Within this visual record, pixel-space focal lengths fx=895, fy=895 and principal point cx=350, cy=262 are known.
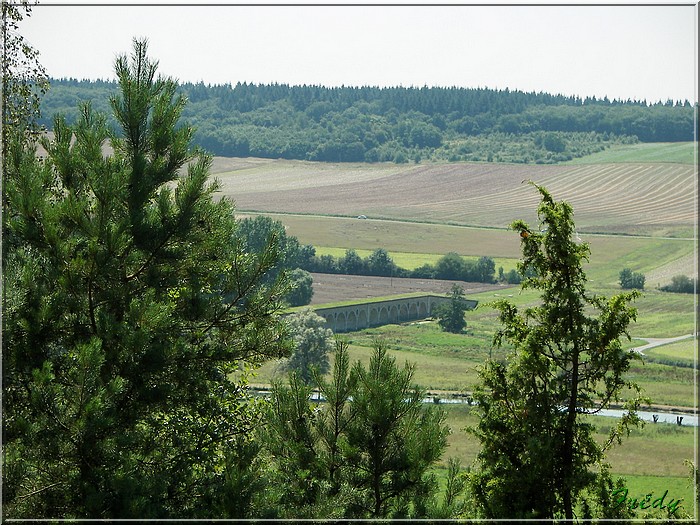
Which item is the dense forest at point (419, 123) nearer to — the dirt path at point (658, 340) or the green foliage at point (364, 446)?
the dirt path at point (658, 340)

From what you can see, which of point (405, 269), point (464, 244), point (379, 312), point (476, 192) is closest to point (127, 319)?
point (379, 312)

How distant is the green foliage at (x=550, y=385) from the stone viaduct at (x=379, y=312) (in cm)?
5110

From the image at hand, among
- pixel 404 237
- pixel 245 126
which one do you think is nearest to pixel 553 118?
pixel 245 126

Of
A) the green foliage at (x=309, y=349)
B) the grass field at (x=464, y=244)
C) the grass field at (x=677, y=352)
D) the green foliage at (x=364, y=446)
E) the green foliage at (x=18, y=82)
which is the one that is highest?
the green foliage at (x=18, y=82)

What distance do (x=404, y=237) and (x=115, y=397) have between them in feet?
289

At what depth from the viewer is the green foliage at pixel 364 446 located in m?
7.25

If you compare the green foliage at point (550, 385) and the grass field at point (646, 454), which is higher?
the green foliage at point (550, 385)

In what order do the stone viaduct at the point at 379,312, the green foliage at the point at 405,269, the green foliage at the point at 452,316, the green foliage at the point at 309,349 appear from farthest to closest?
1. the green foliage at the point at 405,269
2. the green foliage at the point at 452,316
3. the stone viaduct at the point at 379,312
4. the green foliage at the point at 309,349

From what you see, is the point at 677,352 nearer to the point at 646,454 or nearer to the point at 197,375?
the point at 646,454

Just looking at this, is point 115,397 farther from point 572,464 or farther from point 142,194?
point 572,464

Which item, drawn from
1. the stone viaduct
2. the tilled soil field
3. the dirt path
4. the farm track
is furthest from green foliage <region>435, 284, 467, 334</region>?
the farm track

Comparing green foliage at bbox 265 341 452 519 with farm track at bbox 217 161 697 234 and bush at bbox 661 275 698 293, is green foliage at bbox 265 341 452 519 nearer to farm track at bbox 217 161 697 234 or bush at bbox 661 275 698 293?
bush at bbox 661 275 698 293

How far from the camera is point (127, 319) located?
7012 millimetres

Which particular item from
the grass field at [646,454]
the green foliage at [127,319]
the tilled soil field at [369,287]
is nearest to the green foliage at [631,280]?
the tilled soil field at [369,287]
